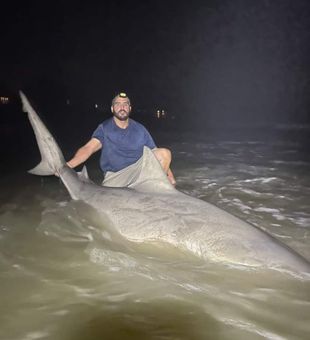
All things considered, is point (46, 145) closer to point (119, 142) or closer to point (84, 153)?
point (84, 153)

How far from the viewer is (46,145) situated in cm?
543

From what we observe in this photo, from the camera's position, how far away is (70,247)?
4.38 metres

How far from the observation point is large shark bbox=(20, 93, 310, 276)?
3.52 m

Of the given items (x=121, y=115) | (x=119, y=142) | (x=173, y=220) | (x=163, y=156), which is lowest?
(x=173, y=220)

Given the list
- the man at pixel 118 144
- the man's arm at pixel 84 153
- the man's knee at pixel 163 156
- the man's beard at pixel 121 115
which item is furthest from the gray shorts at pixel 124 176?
the man's beard at pixel 121 115

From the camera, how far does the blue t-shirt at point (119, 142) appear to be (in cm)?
549

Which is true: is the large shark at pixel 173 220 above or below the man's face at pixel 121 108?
below

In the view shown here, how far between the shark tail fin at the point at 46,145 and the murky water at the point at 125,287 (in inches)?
26.1

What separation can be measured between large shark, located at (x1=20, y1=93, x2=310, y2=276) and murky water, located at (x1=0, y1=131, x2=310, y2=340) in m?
0.11

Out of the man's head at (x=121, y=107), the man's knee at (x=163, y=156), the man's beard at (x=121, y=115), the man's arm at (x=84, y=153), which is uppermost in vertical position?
the man's head at (x=121, y=107)

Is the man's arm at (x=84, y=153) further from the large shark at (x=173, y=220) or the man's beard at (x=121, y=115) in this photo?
the man's beard at (x=121, y=115)

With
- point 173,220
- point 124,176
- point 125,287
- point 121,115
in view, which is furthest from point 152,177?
point 125,287

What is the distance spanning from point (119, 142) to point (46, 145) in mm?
1014

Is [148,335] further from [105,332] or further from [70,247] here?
[70,247]
